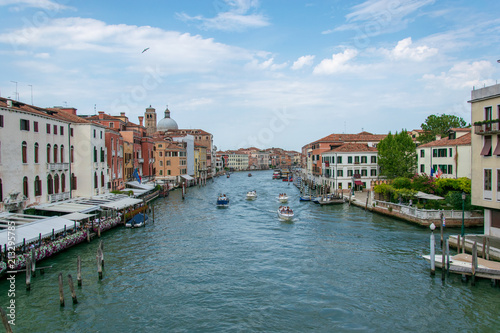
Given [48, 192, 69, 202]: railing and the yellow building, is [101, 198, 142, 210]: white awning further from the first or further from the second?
the yellow building

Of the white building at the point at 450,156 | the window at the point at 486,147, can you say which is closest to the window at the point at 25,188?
the window at the point at 486,147

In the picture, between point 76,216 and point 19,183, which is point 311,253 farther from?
point 19,183

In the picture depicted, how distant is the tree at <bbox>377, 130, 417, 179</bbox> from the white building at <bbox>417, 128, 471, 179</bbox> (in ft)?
9.49

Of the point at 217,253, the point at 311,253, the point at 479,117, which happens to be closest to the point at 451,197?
the point at 479,117

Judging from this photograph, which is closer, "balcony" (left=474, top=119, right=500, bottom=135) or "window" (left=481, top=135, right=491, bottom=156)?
"balcony" (left=474, top=119, right=500, bottom=135)

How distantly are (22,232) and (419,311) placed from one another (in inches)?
671

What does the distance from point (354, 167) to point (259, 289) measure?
3300 cm

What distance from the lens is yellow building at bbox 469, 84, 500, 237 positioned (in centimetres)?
1791

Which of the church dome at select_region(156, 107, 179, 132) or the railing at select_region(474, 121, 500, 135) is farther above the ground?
the church dome at select_region(156, 107, 179, 132)

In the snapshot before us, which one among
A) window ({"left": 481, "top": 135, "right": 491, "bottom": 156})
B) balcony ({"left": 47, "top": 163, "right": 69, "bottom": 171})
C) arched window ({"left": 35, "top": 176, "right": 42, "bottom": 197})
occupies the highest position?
window ({"left": 481, "top": 135, "right": 491, "bottom": 156})

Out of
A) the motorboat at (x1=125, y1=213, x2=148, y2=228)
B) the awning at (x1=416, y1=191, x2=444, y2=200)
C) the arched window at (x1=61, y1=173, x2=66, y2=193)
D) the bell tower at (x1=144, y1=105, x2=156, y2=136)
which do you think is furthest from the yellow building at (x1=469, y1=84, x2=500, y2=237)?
the bell tower at (x1=144, y1=105, x2=156, y2=136)

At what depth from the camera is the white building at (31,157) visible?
68.5ft

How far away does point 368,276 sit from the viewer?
16.4m

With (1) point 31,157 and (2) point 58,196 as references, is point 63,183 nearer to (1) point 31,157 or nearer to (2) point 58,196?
(2) point 58,196
